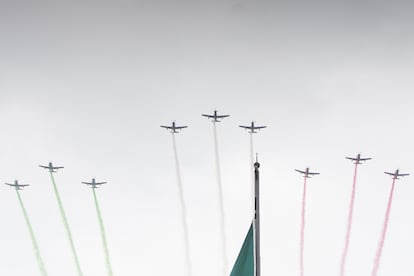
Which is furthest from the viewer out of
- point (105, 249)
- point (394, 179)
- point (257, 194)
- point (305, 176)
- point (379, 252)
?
point (305, 176)

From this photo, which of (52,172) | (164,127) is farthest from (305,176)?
(52,172)

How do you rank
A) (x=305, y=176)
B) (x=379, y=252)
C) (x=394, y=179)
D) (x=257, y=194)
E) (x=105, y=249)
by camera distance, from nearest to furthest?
(x=257, y=194), (x=379, y=252), (x=105, y=249), (x=394, y=179), (x=305, y=176)

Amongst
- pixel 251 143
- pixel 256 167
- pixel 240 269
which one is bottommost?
pixel 251 143

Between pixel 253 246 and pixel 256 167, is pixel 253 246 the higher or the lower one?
the lower one

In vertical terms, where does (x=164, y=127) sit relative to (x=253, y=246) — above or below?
below

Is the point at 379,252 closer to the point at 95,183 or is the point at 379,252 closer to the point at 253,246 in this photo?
the point at 95,183

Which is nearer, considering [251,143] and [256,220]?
[256,220]

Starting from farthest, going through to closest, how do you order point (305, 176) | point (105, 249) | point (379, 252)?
1. point (305, 176)
2. point (105, 249)
3. point (379, 252)

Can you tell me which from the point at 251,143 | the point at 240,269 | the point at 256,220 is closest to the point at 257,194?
the point at 256,220

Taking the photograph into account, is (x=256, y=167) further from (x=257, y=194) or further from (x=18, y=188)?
(x=18, y=188)

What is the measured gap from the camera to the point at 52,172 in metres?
131

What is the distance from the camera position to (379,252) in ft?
322

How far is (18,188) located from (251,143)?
168 ft

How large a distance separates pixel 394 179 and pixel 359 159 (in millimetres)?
8101
